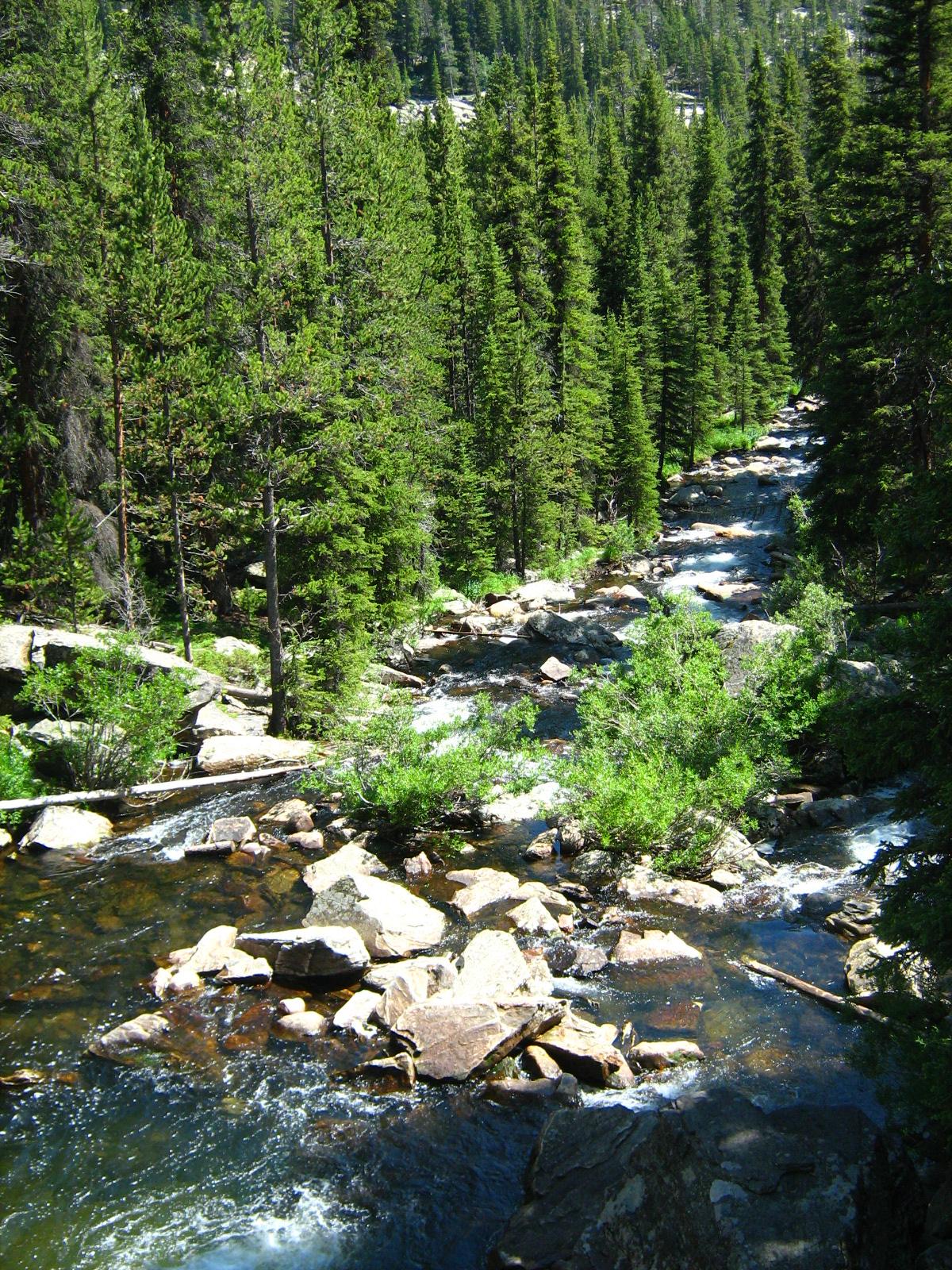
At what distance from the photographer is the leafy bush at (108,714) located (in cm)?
1578

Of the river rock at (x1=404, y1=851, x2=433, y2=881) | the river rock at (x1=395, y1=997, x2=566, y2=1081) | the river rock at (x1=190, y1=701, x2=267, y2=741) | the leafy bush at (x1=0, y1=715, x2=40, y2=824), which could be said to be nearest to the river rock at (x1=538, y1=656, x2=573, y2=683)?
the river rock at (x1=190, y1=701, x2=267, y2=741)

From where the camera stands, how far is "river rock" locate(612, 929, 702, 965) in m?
10.6

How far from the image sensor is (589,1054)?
8.56 metres

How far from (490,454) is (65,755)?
2197 centimetres

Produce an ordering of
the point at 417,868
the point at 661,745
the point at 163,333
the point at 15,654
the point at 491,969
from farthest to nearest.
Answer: the point at 163,333 < the point at 15,654 < the point at 661,745 < the point at 417,868 < the point at 491,969

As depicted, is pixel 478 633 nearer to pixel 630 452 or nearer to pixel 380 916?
pixel 380 916

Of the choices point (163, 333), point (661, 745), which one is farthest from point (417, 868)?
point (163, 333)

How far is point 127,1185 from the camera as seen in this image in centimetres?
754

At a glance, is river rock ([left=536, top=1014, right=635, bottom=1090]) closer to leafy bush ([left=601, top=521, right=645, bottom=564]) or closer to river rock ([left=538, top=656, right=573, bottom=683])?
river rock ([left=538, top=656, right=573, bottom=683])

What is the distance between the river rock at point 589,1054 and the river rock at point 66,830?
912 cm

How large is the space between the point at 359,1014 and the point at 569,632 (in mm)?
17266

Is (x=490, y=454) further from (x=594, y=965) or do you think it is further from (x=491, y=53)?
(x=491, y=53)

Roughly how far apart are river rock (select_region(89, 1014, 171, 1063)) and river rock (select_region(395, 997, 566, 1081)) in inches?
106

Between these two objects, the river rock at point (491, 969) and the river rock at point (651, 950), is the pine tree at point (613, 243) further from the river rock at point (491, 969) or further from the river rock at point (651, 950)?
the river rock at point (491, 969)
